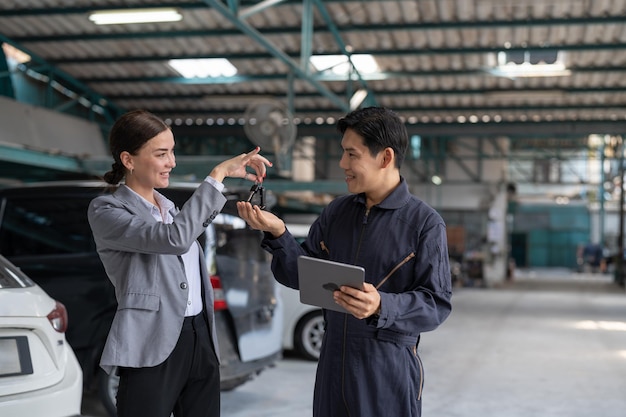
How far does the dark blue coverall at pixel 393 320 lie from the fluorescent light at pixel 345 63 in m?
13.1

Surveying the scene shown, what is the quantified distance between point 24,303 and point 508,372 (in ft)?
19.8

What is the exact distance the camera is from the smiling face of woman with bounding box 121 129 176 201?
2.68 metres

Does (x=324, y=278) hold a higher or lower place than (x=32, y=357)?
higher

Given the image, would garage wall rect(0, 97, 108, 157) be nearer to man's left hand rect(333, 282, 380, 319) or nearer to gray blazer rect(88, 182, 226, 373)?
gray blazer rect(88, 182, 226, 373)

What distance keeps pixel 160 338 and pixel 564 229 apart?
41.8 m

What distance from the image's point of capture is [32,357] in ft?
11.7

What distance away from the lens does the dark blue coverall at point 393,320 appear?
249 cm

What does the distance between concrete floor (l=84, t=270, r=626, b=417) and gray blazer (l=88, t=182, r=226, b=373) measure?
3.35 meters

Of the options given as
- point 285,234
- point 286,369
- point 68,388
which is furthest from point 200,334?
point 286,369

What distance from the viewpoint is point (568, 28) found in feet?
45.8

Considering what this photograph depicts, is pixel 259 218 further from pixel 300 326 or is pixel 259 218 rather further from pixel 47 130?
pixel 47 130

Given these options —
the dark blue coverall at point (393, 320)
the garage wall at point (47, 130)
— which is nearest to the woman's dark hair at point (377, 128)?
the dark blue coverall at point (393, 320)

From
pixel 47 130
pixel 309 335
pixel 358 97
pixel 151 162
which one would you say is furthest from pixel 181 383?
pixel 47 130

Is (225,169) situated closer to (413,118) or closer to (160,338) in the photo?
(160,338)
